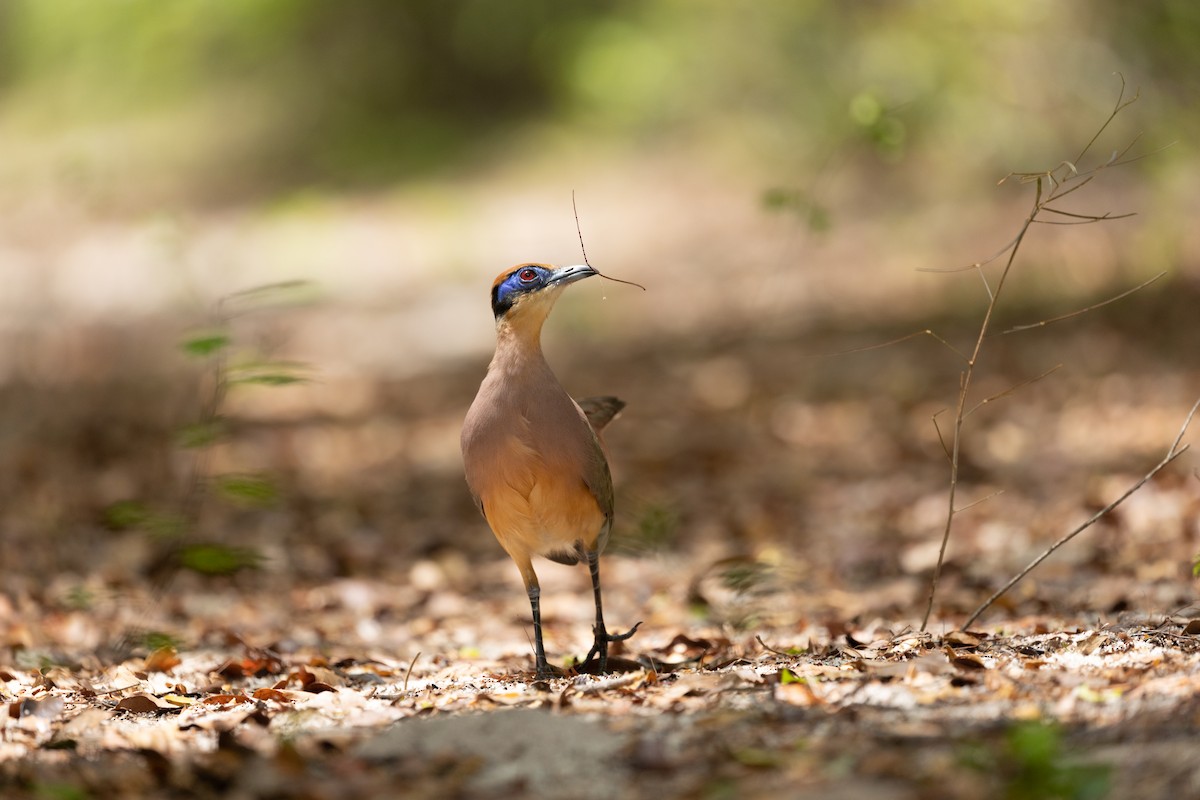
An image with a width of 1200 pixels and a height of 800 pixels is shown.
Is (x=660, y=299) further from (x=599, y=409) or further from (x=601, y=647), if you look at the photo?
(x=601, y=647)

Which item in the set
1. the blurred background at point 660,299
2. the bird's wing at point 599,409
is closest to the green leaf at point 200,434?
the blurred background at point 660,299

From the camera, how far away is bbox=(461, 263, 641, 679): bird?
4.15 metres

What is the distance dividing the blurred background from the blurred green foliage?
71 millimetres

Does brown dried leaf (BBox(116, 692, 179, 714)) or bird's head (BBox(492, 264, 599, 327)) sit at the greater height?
bird's head (BBox(492, 264, 599, 327))

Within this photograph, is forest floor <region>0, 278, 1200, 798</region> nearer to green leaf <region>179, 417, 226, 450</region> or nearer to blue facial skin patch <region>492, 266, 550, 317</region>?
green leaf <region>179, 417, 226, 450</region>

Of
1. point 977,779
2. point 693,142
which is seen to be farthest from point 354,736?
point 693,142

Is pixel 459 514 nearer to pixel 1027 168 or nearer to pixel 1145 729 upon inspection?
pixel 1145 729

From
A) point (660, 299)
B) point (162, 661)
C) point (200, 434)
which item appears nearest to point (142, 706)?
point (162, 661)

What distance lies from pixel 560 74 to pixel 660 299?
11507 mm

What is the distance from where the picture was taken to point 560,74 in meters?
24.5

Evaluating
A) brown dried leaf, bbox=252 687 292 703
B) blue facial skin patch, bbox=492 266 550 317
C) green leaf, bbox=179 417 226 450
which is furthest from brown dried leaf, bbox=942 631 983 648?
green leaf, bbox=179 417 226 450

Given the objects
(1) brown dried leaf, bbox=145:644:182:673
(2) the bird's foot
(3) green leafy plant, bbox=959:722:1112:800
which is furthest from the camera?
(1) brown dried leaf, bbox=145:644:182:673

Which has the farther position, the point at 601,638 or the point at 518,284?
the point at 601,638

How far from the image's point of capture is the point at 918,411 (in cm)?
891
